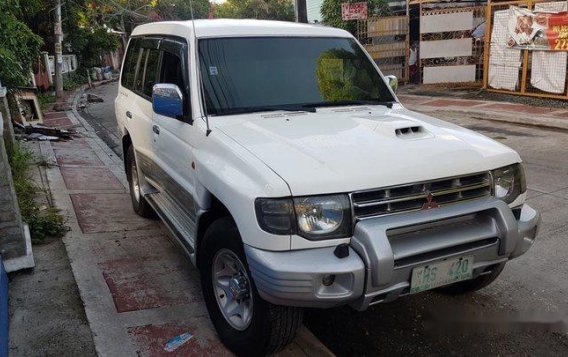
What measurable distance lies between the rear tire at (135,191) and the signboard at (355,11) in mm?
12473

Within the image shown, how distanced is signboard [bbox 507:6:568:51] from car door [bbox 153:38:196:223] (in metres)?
10.3

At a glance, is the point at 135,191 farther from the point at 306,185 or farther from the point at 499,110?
the point at 499,110

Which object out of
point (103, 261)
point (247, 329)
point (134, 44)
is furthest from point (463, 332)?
point (134, 44)

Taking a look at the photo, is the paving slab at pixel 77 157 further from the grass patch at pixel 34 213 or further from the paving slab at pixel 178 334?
the paving slab at pixel 178 334

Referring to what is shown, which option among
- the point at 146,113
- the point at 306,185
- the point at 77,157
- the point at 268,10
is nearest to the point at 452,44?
the point at 77,157

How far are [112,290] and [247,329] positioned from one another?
4.56ft

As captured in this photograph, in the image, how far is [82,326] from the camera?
3.25 m

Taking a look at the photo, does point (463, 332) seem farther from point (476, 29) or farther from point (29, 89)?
point (476, 29)

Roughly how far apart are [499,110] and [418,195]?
32.9 feet

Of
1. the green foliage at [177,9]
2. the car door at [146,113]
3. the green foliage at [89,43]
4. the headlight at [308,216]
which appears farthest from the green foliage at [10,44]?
the green foliage at [177,9]

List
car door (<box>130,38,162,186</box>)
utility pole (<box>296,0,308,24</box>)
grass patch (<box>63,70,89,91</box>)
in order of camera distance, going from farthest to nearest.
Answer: grass patch (<box>63,70,89,91</box>), utility pole (<box>296,0,308,24</box>), car door (<box>130,38,162,186</box>)

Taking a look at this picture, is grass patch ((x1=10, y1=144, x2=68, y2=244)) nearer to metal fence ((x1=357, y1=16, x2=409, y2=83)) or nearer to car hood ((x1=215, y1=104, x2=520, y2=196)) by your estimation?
car hood ((x1=215, y1=104, x2=520, y2=196))

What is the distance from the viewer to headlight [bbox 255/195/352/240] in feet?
8.21

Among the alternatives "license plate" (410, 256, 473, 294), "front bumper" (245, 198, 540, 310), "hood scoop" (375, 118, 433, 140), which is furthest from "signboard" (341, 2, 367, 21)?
"license plate" (410, 256, 473, 294)
